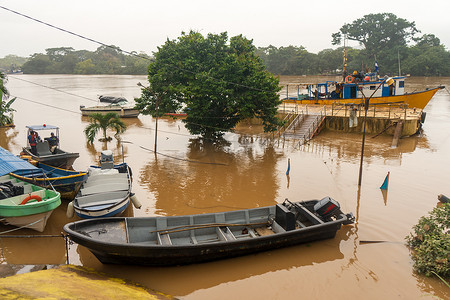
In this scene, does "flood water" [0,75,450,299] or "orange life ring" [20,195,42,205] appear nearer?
"flood water" [0,75,450,299]

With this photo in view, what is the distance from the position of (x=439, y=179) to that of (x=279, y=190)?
758 cm

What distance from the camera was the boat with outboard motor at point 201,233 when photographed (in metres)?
7.93

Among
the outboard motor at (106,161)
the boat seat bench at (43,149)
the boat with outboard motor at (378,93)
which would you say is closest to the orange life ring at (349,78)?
the boat with outboard motor at (378,93)

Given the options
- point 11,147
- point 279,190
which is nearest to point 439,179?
point 279,190

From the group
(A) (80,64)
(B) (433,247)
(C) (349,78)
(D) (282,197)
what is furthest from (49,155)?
(A) (80,64)

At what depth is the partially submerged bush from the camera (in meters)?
7.80

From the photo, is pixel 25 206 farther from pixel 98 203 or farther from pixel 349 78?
pixel 349 78

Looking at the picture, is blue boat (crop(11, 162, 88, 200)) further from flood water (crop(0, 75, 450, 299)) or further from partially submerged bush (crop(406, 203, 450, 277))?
partially submerged bush (crop(406, 203, 450, 277))

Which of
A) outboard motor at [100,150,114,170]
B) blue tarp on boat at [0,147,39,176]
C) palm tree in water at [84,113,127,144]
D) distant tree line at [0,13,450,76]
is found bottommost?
outboard motor at [100,150,114,170]

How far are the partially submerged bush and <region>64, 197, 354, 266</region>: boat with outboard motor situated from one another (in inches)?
78.8

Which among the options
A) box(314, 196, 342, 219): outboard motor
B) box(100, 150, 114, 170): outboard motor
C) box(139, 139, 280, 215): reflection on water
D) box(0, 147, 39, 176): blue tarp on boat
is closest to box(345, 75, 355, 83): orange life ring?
box(139, 139, 280, 215): reflection on water

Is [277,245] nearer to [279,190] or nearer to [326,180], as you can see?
[279,190]

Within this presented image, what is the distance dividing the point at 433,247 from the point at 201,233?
6277 millimetres

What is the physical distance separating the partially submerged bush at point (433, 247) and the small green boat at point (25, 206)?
1063 centimetres
